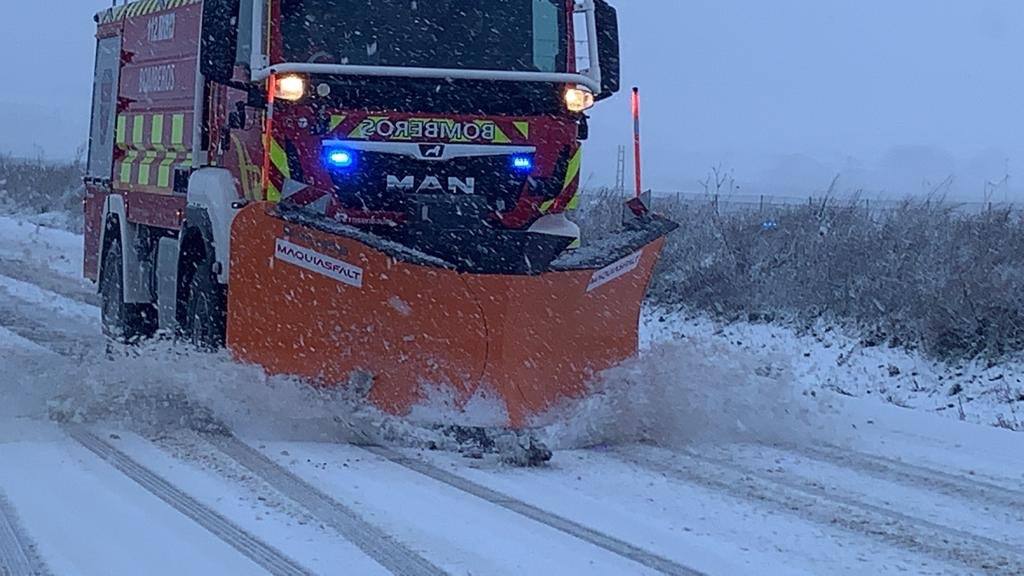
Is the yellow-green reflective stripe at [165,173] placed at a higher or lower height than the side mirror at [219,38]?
lower

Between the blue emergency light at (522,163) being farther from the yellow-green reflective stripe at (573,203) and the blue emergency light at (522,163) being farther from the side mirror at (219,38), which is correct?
the side mirror at (219,38)

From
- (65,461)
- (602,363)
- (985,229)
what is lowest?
(65,461)

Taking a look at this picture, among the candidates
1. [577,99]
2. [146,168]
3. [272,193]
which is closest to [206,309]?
[272,193]

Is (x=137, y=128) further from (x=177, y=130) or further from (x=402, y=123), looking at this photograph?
(x=402, y=123)

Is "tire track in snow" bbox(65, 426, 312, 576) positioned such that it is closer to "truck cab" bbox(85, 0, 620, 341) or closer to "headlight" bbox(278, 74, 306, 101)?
"truck cab" bbox(85, 0, 620, 341)

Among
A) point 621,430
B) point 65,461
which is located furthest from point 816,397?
point 65,461

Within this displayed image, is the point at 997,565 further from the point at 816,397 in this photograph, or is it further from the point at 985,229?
the point at 985,229

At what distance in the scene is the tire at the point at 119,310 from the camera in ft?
34.6

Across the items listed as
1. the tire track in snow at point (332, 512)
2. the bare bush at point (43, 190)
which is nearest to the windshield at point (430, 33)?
the tire track in snow at point (332, 512)

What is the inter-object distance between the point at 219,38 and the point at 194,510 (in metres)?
2.96

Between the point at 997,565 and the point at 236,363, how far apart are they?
3605 mm

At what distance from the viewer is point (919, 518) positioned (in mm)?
5566

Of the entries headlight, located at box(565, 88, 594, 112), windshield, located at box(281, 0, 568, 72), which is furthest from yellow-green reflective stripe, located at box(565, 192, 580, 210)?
windshield, located at box(281, 0, 568, 72)

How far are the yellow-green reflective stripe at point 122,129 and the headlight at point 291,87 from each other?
3.98m
